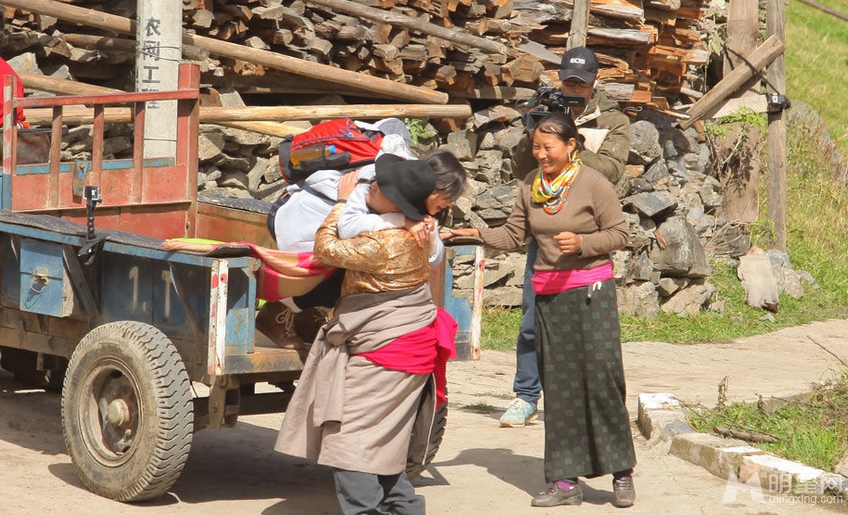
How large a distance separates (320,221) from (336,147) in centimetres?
31

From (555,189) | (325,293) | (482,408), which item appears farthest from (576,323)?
(482,408)

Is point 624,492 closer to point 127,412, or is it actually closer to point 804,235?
point 127,412

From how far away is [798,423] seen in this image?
19.3 ft

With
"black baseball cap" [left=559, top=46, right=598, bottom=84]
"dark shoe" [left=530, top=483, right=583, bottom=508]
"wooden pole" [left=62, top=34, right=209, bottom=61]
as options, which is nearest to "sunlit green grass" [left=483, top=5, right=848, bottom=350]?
"wooden pole" [left=62, top=34, right=209, bottom=61]

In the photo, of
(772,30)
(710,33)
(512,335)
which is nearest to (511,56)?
(512,335)

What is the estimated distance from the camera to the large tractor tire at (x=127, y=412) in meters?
4.48

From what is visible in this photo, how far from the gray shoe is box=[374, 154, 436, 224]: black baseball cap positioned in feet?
7.35

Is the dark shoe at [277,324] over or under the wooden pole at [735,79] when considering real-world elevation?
under

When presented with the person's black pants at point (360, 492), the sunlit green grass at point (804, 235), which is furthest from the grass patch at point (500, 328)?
the person's black pants at point (360, 492)

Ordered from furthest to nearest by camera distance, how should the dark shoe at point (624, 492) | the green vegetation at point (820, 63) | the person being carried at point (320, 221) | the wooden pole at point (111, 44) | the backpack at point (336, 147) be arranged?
the green vegetation at point (820, 63) → the wooden pole at point (111, 44) → the dark shoe at point (624, 492) → the backpack at point (336, 147) → the person being carried at point (320, 221)

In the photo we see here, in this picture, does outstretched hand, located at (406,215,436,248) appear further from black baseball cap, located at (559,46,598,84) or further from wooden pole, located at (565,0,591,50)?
wooden pole, located at (565,0,591,50)

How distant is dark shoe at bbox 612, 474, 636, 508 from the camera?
4.88m

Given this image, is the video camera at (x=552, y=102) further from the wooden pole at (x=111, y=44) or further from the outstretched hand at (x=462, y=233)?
the wooden pole at (x=111, y=44)

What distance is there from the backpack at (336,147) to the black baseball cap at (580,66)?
1338 mm
